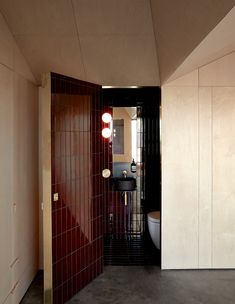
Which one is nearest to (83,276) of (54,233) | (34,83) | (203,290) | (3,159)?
(54,233)

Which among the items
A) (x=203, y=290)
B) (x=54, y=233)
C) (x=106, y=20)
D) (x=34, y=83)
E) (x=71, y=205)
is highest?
(x=106, y=20)

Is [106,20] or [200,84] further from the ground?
[106,20]

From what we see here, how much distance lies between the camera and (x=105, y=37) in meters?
2.80

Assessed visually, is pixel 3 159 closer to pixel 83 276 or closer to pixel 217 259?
pixel 83 276

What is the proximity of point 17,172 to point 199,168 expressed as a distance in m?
2.03

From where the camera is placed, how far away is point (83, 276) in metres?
3.12

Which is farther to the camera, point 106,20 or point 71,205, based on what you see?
point 71,205

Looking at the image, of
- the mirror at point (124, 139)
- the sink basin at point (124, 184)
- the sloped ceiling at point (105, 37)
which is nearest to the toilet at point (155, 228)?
the sink basin at point (124, 184)

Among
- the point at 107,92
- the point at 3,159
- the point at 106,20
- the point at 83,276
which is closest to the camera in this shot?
the point at 3,159

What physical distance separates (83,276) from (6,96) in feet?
6.43

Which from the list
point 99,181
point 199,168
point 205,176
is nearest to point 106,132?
point 99,181

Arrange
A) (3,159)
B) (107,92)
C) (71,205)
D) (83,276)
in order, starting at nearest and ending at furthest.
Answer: (3,159)
(71,205)
(83,276)
(107,92)

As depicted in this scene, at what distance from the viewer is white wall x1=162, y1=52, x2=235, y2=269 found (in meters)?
3.48

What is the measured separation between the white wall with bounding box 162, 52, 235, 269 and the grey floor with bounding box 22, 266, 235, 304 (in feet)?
0.61
